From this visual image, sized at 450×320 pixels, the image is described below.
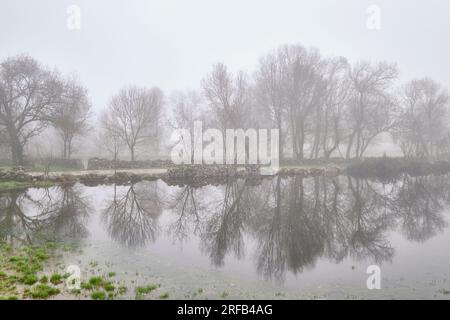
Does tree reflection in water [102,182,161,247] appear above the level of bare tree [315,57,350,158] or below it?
below

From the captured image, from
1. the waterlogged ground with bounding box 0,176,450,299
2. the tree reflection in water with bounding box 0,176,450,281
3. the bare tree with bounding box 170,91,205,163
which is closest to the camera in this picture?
the waterlogged ground with bounding box 0,176,450,299

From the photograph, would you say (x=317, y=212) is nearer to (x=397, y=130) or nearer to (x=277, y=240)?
(x=277, y=240)

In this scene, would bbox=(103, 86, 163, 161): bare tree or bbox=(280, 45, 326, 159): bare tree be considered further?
bbox=(103, 86, 163, 161): bare tree

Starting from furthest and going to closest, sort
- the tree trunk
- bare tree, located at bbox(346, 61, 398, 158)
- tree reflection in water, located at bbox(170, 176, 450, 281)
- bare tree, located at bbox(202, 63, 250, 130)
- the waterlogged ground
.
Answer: bare tree, located at bbox(346, 61, 398, 158)
bare tree, located at bbox(202, 63, 250, 130)
the tree trunk
tree reflection in water, located at bbox(170, 176, 450, 281)
the waterlogged ground

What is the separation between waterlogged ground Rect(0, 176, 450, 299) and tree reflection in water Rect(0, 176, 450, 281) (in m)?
0.05

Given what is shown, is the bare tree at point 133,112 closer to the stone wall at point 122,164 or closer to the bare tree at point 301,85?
the stone wall at point 122,164

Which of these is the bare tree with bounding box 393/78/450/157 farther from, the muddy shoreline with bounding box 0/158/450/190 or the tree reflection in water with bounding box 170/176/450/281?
the tree reflection in water with bounding box 170/176/450/281

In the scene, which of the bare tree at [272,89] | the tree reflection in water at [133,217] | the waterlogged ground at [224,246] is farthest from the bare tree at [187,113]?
the waterlogged ground at [224,246]

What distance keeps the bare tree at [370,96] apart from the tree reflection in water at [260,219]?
26.3 meters

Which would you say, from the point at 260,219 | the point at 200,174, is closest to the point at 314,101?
the point at 200,174

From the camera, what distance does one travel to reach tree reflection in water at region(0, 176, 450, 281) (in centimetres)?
920

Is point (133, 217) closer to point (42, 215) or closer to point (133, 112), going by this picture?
point (42, 215)

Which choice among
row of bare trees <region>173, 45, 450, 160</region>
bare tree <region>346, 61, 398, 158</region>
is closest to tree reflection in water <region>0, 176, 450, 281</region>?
row of bare trees <region>173, 45, 450, 160</region>
